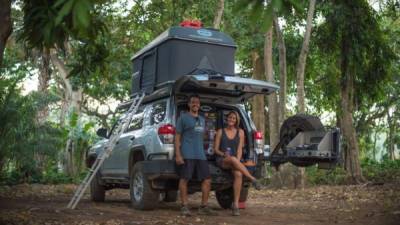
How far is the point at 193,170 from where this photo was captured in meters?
8.81

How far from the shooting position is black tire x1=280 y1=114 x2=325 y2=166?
35.0 feet

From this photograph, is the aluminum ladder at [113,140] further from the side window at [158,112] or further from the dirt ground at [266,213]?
the side window at [158,112]

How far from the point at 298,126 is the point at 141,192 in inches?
127

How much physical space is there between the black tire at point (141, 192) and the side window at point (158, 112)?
2.40 feet

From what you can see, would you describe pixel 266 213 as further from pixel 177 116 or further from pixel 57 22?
pixel 57 22

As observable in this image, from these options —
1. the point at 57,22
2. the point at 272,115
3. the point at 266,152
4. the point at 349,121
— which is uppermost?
the point at 272,115

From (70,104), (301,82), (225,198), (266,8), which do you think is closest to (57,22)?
(266,8)

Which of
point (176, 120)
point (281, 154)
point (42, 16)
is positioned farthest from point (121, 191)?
point (42, 16)

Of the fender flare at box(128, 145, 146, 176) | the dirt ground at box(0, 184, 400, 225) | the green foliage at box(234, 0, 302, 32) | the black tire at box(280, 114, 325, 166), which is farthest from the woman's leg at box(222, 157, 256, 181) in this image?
the green foliage at box(234, 0, 302, 32)

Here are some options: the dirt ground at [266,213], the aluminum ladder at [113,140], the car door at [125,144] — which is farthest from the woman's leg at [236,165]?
the aluminum ladder at [113,140]

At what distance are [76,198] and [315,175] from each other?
460 inches

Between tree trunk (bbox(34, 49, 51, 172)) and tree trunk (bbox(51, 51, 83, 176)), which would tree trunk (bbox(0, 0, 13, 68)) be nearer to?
tree trunk (bbox(51, 51, 83, 176))

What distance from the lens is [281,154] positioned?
1092cm

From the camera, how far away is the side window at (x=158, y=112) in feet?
31.0
